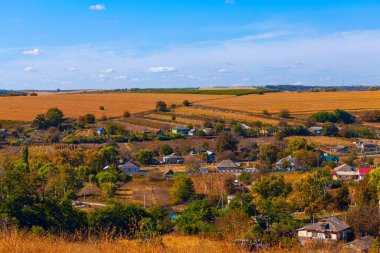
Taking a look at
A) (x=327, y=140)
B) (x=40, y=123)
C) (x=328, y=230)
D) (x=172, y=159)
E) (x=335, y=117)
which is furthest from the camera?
(x=335, y=117)

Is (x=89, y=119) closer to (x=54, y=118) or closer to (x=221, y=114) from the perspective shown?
(x=54, y=118)

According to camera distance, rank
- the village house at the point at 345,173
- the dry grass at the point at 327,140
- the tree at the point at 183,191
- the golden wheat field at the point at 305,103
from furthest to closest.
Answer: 1. the golden wheat field at the point at 305,103
2. the dry grass at the point at 327,140
3. the village house at the point at 345,173
4. the tree at the point at 183,191

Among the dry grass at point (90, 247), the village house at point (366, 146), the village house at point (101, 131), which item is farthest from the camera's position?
the village house at point (101, 131)

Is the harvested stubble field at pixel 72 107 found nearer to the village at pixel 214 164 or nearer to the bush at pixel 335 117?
the village at pixel 214 164

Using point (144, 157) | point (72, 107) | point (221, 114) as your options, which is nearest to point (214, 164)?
point (144, 157)

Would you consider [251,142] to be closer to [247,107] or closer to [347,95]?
[247,107]

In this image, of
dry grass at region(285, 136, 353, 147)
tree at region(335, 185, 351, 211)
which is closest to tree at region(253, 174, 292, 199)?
tree at region(335, 185, 351, 211)

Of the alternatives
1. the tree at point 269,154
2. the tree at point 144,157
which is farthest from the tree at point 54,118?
the tree at point 269,154

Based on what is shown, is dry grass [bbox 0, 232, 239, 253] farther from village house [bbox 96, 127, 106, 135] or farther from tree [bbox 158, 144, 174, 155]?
village house [bbox 96, 127, 106, 135]
